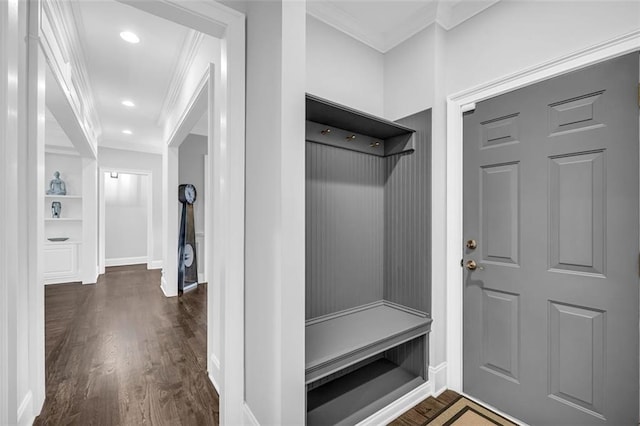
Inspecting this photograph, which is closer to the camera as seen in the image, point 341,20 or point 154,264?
point 341,20

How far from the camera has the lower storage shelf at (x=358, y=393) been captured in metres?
1.67

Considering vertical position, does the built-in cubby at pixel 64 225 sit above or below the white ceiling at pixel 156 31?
below

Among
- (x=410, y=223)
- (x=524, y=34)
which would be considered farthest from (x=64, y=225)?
(x=524, y=34)

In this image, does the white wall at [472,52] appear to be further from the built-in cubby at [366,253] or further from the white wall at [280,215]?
the white wall at [280,215]

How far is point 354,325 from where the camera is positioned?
1893 millimetres

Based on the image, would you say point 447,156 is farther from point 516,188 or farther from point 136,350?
point 136,350

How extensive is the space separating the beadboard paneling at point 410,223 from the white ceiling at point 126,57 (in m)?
2.15

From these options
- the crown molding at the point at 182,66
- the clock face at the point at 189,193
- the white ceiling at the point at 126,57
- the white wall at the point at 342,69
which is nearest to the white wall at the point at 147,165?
the white ceiling at the point at 126,57

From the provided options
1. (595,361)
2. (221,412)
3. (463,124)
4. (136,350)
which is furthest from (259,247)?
(136,350)

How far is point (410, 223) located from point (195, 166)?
4367 millimetres

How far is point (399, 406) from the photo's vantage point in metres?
1.78

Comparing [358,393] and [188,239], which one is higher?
[188,239]

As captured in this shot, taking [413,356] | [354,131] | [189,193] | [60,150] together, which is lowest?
[413,356]

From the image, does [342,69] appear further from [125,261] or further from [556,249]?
[125,261]
